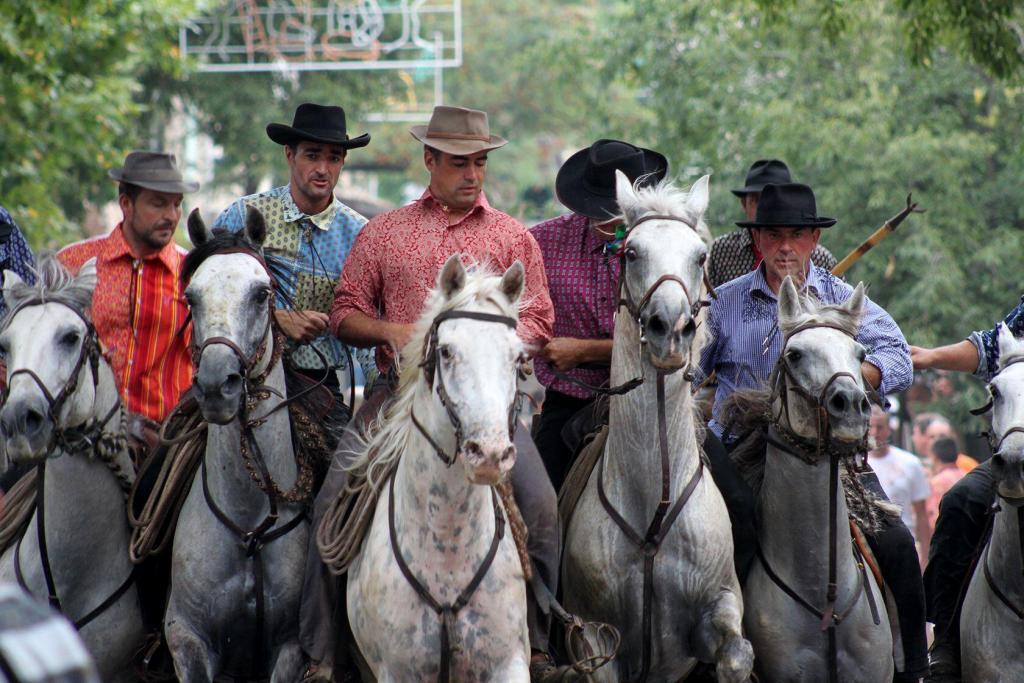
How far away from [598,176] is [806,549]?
88.0 inches

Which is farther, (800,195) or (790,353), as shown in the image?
(800,195)

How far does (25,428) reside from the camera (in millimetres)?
6051

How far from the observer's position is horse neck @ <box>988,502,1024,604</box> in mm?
6883

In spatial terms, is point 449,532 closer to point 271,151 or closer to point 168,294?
point 168,294

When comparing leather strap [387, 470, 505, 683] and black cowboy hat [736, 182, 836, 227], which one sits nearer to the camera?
leather strap [387, 470, 505, 683]

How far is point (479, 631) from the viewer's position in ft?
18.7

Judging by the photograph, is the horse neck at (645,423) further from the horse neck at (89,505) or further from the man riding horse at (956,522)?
the horse neck at (89,505)

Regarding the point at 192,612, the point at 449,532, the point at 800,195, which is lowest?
the point at 192,612

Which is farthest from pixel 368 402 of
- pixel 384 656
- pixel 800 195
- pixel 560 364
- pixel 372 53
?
pixel 372 53

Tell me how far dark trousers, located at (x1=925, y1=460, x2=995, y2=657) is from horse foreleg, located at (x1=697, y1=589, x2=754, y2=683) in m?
1.68

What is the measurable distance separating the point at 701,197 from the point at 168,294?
295cm

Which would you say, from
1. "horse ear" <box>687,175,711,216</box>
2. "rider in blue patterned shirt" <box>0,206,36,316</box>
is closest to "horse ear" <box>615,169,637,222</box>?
"horse ear" <box>687,175,711,216</box>

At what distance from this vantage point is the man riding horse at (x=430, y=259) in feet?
21.5

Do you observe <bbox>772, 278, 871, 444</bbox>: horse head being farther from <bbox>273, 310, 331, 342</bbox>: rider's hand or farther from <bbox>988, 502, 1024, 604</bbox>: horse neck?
<bbox>273, 310, 331, 342</bbox>: rider's hand
